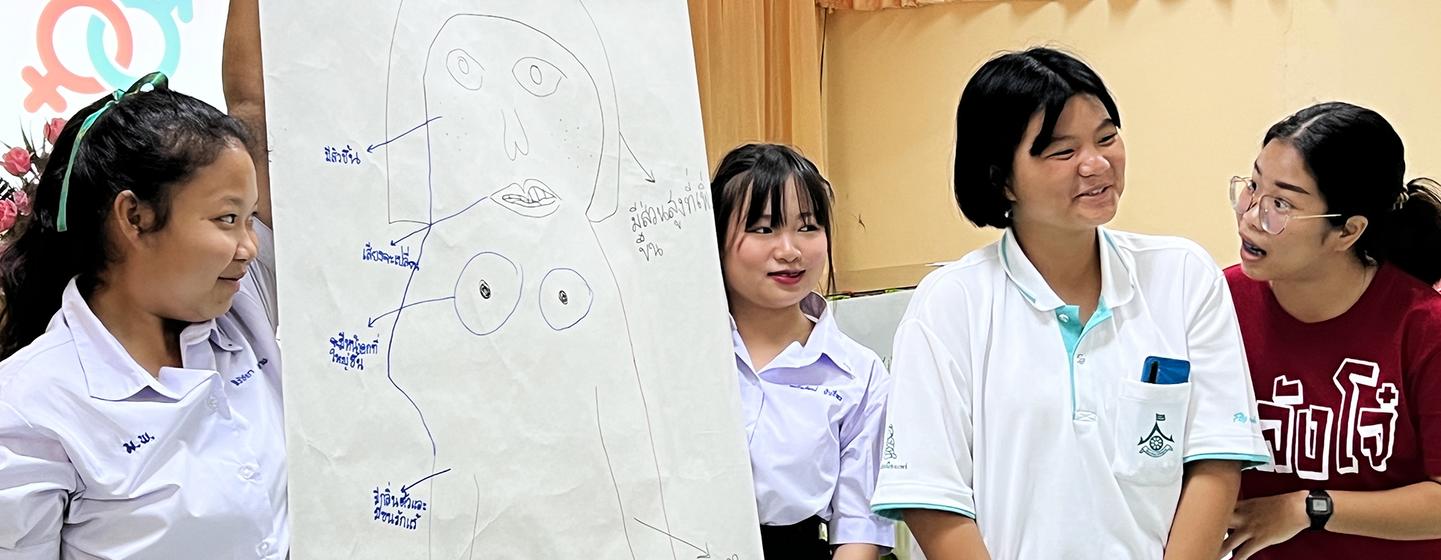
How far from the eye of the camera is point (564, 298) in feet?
4.23

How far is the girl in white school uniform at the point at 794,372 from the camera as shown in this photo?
1.58 m

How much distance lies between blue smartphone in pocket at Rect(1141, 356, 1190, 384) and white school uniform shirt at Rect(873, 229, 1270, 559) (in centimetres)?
1

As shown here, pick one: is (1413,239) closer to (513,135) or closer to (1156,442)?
(1156,442)

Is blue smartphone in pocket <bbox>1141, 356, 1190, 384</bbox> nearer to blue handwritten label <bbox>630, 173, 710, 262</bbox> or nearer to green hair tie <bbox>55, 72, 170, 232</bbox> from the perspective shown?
blue handwritten label <bbox>630, 173, 710, 262</bbox>

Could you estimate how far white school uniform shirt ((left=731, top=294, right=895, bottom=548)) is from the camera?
1.58 meters

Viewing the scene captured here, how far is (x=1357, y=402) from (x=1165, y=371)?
1.26 ft

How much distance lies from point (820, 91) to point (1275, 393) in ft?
9.38

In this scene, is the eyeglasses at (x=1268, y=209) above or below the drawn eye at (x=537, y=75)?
below

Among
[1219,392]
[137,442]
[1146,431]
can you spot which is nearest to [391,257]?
[137,442]

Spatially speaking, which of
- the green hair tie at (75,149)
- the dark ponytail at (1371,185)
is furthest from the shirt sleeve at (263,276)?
the dark ponytail at (1371,185)

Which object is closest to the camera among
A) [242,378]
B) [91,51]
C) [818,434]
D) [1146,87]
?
[242,378]

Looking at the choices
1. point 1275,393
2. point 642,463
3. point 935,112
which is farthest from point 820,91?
point 642,463

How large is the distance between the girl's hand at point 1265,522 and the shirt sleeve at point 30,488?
138 cm

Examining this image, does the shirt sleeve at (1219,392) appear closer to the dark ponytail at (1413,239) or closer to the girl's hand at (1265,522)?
the girl's hand at (1265,522)
